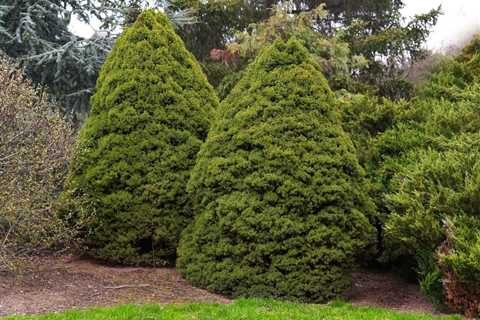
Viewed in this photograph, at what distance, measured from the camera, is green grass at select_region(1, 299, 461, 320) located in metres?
5.16

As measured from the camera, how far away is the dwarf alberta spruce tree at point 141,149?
7.31 m

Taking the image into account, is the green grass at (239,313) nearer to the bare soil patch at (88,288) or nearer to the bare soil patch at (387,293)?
the bare soil patch at (88,288)

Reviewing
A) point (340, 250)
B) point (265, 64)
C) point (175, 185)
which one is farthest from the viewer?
point (175, 185)

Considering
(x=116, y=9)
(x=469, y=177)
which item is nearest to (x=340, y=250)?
(x=469, y=177)

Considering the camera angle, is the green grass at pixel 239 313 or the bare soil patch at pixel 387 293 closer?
the green grass at pixel 239 313

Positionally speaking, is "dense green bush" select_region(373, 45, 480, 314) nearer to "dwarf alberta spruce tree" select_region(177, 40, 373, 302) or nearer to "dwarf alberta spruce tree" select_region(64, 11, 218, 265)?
"dwarf alberta spruce tree" select_region(177, 40, 373, 302)

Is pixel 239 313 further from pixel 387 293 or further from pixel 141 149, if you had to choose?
pixel 141 149

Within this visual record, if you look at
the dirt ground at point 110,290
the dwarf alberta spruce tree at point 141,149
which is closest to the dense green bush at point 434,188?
the dirt ground at point 110,290

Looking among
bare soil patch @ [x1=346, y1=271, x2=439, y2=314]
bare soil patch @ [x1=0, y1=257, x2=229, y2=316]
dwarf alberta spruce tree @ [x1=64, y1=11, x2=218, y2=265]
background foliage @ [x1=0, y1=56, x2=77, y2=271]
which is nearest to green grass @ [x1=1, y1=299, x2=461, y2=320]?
bare soil patch @ [x1=0, y1=257, x2=229, y2=316]

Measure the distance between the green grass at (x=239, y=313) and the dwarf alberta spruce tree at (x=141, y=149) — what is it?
6.10ft

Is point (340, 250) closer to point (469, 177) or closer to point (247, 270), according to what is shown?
point (247, 270)

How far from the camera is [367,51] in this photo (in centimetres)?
1600

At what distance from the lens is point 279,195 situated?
6.23 metres

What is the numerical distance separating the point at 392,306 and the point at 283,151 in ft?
6.93
